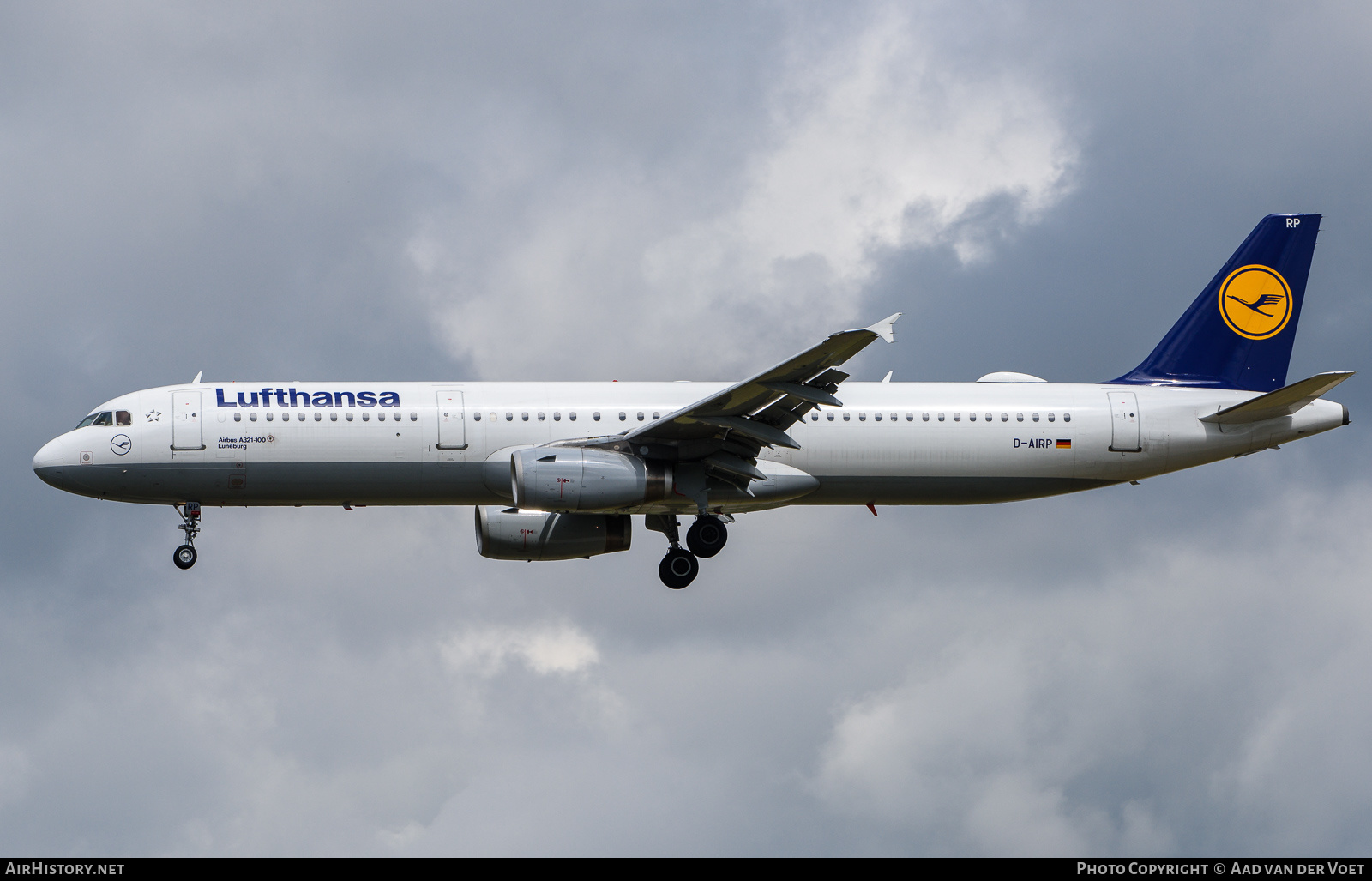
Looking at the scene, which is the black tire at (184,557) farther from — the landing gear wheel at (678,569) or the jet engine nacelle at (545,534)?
the landing gear wheel at (678,569)

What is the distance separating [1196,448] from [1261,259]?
21.5 ft

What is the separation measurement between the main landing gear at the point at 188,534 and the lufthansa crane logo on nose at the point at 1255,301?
26.7 meters

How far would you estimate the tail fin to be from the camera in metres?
42.6

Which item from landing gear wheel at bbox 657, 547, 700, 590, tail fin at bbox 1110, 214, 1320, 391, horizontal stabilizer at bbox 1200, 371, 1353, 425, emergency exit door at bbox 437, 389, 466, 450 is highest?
tail fin at bbox 1110, 214, 1320, 391

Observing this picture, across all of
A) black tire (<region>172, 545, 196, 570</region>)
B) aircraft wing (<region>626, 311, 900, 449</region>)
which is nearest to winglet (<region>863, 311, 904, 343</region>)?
aircraft wing (<region>626, 311, 900, 449</region>)

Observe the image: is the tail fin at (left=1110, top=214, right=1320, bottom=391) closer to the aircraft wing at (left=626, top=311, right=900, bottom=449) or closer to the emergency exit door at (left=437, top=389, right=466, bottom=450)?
the aircraft wing at (left=626, top=311, right=900, bottom=449)

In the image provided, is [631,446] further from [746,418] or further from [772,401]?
[772,401]

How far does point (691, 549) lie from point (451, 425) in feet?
21.4

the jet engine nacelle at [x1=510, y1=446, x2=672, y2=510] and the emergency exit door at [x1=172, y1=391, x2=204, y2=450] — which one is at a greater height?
the emergency exit door at [x1=172, y1=391, x2=204, y2=450]

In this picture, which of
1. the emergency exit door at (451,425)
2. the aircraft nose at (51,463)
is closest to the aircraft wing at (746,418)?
the emergency exit door at (451,425)

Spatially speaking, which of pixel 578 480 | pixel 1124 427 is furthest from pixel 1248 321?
pixel 578 480

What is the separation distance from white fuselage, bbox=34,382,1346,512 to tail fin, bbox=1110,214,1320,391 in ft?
5.64

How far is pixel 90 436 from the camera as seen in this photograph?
3828 cm
